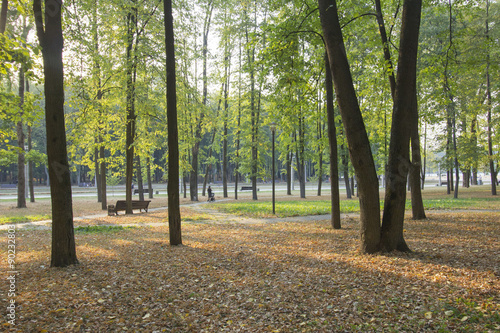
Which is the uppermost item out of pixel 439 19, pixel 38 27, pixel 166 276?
pixel 439 19

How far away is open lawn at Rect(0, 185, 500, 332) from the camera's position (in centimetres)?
373

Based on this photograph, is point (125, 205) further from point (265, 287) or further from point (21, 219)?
point (265, 287)

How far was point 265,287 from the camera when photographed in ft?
16.1

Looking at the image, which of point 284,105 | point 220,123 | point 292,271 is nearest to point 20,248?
point 292,271

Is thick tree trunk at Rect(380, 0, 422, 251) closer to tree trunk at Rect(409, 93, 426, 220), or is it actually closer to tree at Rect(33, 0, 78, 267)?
tree trunk at Rect(409, 93, 426, 220)

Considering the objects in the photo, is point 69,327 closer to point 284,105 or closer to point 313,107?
point 284,105

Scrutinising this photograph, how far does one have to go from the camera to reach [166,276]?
18.5 ft

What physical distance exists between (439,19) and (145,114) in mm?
19344

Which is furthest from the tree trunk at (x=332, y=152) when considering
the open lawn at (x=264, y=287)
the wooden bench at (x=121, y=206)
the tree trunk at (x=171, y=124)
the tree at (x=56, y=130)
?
the wooden bench at (x=121, y=206)

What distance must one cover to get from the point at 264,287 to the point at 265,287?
0.02 metres

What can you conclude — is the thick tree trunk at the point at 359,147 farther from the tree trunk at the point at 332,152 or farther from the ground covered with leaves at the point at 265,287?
the tree trunk at the point at 332,152

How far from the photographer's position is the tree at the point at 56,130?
5.73m

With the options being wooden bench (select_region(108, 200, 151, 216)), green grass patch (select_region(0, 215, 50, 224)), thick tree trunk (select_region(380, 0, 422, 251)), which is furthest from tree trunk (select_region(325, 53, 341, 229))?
green grass patch (select_region(0, 215, 50, 224))

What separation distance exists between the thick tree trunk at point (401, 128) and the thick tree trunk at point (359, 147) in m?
0.27
